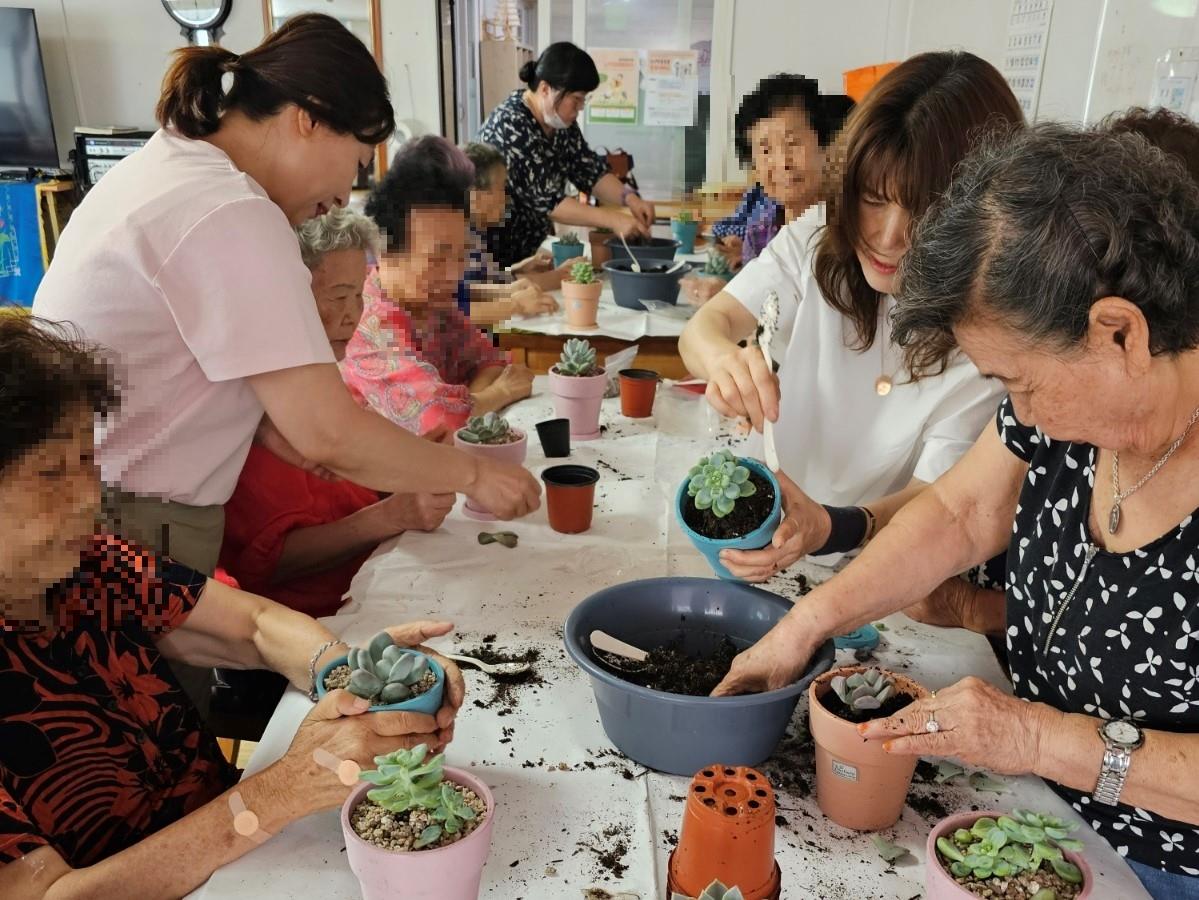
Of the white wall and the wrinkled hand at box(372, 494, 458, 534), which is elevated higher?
the white wall

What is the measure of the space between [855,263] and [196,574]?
1221 mm

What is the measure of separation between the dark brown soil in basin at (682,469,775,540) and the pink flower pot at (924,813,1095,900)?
553 mm

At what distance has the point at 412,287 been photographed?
2.24 meters

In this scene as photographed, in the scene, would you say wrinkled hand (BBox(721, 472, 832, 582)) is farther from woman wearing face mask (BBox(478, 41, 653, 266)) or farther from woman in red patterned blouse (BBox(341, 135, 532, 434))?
woman wearing face mask (BBox(478, 41, 653, 266))

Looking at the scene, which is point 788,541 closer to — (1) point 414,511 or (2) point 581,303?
(1) point 414,511

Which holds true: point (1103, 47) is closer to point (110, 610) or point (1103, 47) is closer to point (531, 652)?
point (531, 652)

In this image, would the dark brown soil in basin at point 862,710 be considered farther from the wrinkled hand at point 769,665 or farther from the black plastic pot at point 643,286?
the black plastic pot at point 643,286

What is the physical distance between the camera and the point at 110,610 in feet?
3.68

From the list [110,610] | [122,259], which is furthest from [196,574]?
[122,259]

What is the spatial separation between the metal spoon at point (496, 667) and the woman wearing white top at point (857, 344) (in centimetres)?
35

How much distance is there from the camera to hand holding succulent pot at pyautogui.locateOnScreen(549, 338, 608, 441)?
7.20 feet

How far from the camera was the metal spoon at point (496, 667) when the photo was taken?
129cm

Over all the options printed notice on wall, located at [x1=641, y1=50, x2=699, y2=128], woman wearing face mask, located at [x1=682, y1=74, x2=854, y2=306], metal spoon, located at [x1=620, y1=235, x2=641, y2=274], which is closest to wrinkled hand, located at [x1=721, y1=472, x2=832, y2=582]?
woman wearing face mask, located at [x1=682, y1=74, x2=854, y2=306]

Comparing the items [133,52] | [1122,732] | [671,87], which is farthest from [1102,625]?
[133,52]
